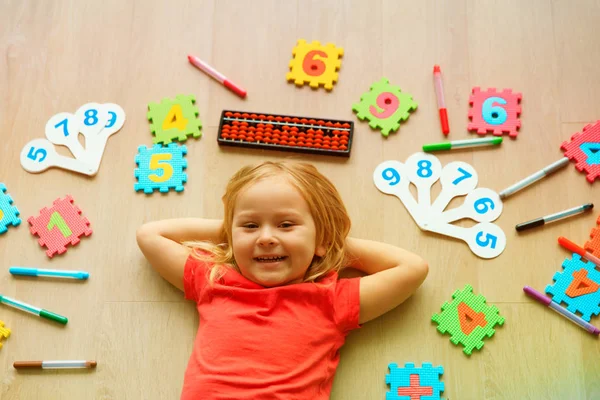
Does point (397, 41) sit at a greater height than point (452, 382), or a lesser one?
greater

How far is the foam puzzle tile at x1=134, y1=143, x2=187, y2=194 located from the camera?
134 cm

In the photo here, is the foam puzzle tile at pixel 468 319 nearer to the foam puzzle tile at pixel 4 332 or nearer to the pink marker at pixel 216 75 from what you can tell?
the pink marker at pixel 216 75

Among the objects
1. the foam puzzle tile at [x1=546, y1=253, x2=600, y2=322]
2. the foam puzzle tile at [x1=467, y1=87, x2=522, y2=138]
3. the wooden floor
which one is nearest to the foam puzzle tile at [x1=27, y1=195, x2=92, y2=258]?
the wooden floor

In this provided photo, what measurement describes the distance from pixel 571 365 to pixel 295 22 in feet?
3.19

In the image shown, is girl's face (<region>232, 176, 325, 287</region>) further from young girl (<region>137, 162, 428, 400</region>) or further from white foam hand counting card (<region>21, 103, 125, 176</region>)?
white foam hand counting card (<region>21, 103, 125, 176</region>)

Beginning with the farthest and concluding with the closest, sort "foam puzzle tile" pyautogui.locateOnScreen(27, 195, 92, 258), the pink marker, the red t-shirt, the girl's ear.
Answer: the pink marker
"foam puzzle tile" pyautogui.locateOnScreen(27, 195, 92, 258)
the girl's ear
the red t-shirt

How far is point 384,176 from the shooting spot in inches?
52.5

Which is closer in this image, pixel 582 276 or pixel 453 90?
pixel 582 276

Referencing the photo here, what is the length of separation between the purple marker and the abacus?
1.54 feet

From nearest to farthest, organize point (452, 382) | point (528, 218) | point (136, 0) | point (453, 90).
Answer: point (452, 382) < point (528, 218) < point (453, 90) < point (136, 0)

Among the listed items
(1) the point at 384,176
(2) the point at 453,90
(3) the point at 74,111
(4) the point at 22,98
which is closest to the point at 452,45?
(2) the point at 453,90

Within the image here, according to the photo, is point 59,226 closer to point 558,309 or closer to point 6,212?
point 6,212

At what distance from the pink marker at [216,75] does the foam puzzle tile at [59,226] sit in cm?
42

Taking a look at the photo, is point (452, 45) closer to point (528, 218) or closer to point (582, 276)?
point (528, 218)
